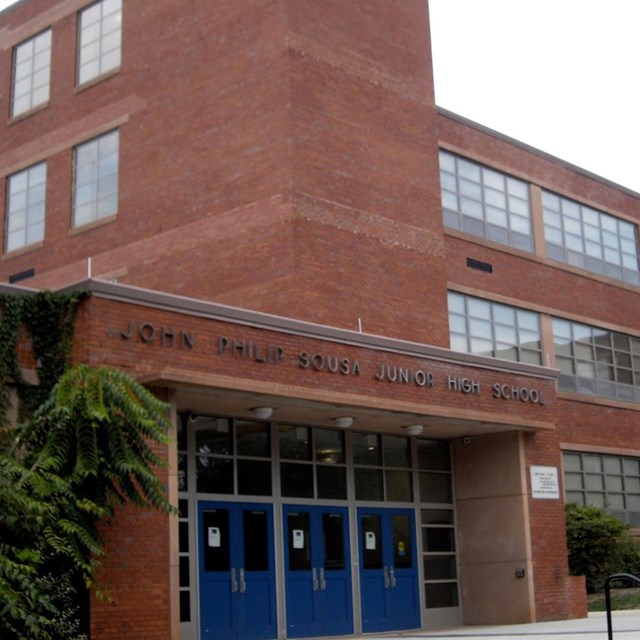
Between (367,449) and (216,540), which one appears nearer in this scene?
(216,540)

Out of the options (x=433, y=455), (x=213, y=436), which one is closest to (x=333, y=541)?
(x=213, y=436)

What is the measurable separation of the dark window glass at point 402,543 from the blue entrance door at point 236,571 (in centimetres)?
362

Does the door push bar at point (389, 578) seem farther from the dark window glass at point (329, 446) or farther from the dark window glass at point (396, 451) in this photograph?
the dark window glass at point (329, 446)

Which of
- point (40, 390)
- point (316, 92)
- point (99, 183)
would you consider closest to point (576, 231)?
point (316, 92)

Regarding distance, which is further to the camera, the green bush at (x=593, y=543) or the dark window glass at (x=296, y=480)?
the green bush at (x=593, y=543)

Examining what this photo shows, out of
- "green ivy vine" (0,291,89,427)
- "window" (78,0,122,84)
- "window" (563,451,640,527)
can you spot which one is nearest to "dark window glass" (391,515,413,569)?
"window" (563,451,640,527)

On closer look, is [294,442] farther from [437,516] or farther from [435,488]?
[437,516]

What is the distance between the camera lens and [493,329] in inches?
1172

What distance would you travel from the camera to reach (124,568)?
16.2 metres

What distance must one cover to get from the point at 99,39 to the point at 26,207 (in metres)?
4.86

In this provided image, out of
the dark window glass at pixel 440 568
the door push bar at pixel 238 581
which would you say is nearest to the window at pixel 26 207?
the dark window glass at pixel 440 568

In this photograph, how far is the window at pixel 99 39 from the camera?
29625 mm

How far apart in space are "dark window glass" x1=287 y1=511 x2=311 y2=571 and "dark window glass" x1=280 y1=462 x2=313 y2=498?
0.38 m

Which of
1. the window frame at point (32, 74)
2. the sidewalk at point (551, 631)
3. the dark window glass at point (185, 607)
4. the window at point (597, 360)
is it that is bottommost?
the sidewalk at point (551, 631)
